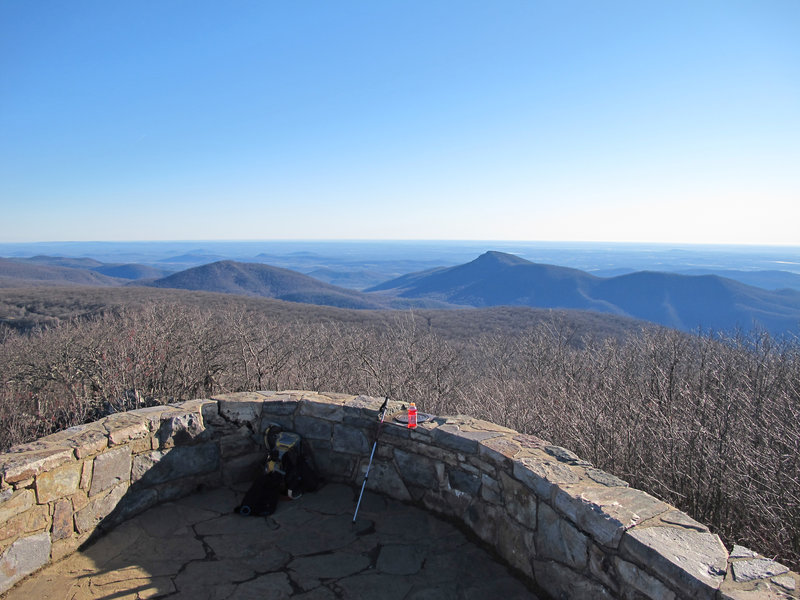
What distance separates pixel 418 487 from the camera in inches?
154

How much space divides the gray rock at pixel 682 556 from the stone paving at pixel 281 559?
977 mm

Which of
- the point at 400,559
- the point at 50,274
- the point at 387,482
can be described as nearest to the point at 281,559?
the point at 400,559

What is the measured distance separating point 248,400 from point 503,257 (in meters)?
175

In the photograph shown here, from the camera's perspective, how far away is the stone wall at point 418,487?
216cm

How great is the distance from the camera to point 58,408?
20.6 feet

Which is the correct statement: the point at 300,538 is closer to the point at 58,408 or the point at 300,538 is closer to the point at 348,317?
the point at 58,408

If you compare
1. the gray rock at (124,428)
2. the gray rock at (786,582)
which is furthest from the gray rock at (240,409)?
the gray rock at (786,582)

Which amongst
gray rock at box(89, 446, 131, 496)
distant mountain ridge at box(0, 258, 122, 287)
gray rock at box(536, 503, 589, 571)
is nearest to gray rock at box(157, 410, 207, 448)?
gray rock at box(89, 446, 131, 496)

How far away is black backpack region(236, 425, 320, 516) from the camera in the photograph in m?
3.88

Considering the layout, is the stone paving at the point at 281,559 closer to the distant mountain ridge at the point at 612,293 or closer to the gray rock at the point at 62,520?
the gray rock at the point at 62,520

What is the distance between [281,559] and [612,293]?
148456 mm

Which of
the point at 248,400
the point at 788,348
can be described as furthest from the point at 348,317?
the point at 248,400

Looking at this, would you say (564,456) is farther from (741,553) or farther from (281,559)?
(281,559)

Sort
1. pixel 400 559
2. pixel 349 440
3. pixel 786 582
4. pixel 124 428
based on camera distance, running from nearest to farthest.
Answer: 1. pixel 786 582
2. pixel 400 559
3. pixel 124 428
4. pixel 349 440
